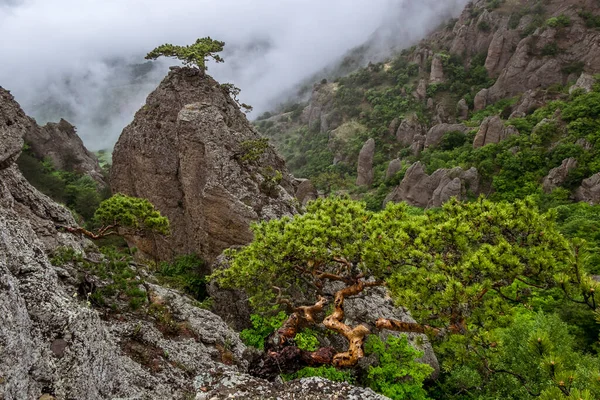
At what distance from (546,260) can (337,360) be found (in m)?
5.38

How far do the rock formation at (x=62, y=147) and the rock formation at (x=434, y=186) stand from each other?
1814 inches

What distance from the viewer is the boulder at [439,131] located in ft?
236

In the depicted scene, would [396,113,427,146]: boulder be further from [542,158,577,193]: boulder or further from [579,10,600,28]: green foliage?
[542,158,577,193]: boulder

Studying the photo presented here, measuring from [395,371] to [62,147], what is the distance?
55.5 metres

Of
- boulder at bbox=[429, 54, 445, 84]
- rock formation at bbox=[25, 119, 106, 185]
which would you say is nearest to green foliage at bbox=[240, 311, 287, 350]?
rock formation at bbox=[25, 119, 106, 185]

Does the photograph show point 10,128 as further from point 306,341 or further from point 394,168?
point 394,168

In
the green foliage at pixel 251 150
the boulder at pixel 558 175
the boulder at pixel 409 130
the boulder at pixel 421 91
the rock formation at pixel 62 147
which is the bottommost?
the green foliage at pixel 251 150

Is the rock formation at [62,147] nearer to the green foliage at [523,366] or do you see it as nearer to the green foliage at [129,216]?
the green foliage at [129,216]

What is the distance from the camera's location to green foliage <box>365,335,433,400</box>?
429 inches

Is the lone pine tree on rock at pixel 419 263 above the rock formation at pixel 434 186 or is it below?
below

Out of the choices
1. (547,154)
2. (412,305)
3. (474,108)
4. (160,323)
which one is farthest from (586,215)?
(474,108)

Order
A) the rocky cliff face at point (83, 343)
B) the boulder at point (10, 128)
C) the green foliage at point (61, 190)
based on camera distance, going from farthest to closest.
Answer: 1. the green foliage at point (61, 190)
2. the boulder at point (10, 128)
3. the rocky cliff face at point (83, 343)

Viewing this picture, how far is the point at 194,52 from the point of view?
25109mm

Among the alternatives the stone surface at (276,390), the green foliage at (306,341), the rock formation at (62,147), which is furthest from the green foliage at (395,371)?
the rock formation at (62,147)
